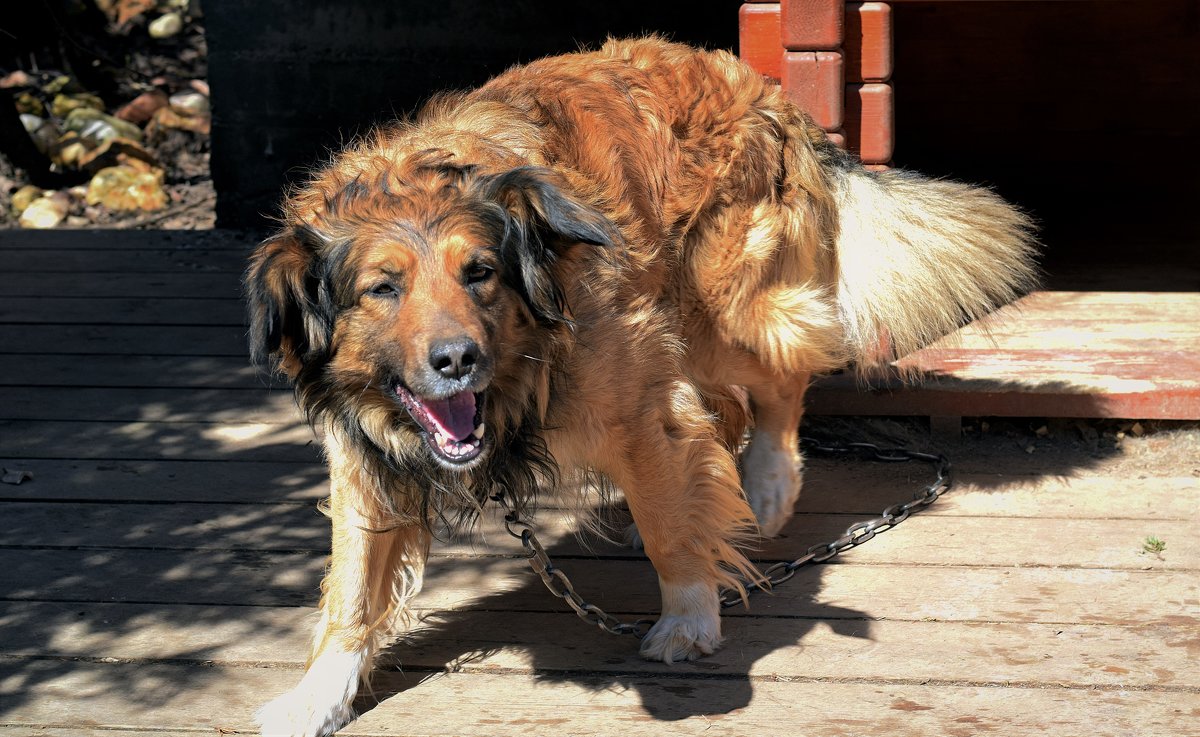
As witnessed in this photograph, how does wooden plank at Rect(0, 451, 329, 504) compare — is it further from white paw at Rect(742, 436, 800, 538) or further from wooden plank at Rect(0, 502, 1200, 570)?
white paw at Rect(742, 436, 800, 538)

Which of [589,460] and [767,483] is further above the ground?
[589,460]

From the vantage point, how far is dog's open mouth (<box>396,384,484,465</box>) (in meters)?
2.58

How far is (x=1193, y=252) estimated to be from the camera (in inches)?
255

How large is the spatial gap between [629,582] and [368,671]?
2.96ft

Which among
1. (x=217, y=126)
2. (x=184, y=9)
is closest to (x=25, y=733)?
(x=217, y=126)

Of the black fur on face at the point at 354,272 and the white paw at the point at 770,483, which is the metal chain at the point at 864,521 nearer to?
the white paw at the point at 770,483

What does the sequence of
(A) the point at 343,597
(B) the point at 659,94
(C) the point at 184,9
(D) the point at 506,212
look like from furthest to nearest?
(C) the point at 184,9
(B) the point at 659,94
(A) the point at 343,597
(D) the point at 506,212

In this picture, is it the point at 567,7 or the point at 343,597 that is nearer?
the point at 343,597

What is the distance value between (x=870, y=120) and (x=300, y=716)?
2.79m

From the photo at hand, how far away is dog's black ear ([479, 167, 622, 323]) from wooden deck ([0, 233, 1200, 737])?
3.20 feet

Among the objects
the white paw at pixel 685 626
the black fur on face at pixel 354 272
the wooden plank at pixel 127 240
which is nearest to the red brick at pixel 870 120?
the black fur on face at pixel 354 272

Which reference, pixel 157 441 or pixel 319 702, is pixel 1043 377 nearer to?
pixel 319 702

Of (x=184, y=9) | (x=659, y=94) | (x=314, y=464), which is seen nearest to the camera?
(x=659, y=94)

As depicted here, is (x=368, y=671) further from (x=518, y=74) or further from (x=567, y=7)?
(x=567, y=7)
